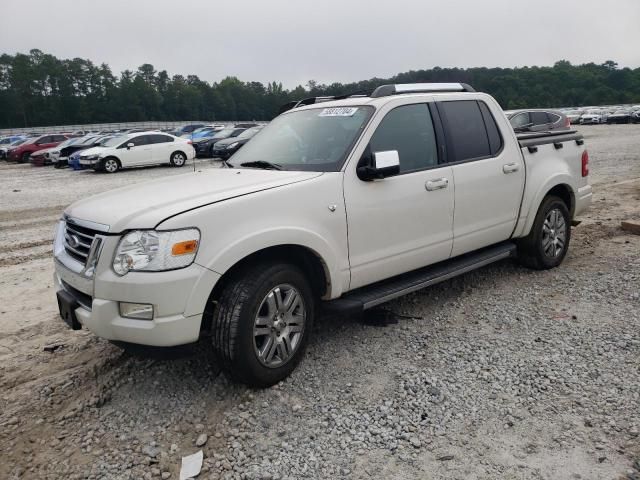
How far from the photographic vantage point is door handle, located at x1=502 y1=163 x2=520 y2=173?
4.94 meters

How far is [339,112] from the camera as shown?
4.32 m

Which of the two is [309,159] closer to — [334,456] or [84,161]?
[334,456]

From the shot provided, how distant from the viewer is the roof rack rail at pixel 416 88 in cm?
442

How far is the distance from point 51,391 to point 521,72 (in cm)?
10962

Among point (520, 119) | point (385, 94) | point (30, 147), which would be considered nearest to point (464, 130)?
point (385, 94)

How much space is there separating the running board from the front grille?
164 cm

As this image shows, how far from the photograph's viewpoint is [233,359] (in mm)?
3221

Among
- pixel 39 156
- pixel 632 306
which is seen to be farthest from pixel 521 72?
pixel 632 306

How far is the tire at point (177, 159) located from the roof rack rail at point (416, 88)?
18805 mm

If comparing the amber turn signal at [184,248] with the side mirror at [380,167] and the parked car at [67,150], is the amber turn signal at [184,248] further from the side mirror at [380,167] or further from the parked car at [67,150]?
the parked car at [67,150]

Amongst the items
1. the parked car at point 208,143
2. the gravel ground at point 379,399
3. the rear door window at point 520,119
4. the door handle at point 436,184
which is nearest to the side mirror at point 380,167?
the door handle at point 436,184

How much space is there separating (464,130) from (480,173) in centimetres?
42

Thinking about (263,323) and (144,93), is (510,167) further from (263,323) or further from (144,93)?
(144,93)

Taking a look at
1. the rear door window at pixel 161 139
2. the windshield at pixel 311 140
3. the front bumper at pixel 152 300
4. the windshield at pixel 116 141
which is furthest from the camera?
→ the rear door window at pixel 161 139
